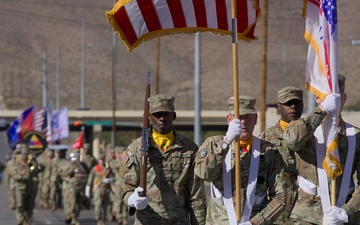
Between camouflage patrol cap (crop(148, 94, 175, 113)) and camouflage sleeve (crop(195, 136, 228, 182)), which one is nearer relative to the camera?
camouflage sleeve (crop(195, 136, 228, 182))

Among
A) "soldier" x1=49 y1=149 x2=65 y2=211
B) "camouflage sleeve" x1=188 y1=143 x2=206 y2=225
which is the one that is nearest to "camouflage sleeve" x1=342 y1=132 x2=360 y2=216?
"camouflage sleeve" x1=188 y1=143 x2=206 y2=225

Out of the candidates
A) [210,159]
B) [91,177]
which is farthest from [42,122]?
[210,159]

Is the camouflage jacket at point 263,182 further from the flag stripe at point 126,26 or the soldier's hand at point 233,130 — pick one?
the flag stripe at point 126,26

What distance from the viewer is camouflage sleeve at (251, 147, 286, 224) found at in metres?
9.16

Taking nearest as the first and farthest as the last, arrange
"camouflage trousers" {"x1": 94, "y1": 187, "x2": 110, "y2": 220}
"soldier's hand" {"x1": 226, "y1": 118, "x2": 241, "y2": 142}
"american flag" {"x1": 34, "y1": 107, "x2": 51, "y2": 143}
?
"soldier's hand" {"x1": 226, "y1": 118, "x2": 241, "y2": 142} < "camouflage trousers" {"x1": 94, "y1": 187, "x2": 110, "y2": 220} < "american flag" {"x1": 34, "y1": 107, "x2": 51, "y2": 143}

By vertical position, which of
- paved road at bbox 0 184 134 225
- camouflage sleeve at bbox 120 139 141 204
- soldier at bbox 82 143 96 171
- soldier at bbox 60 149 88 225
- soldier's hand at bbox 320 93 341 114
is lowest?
paved road at bbox 0 184 134 225

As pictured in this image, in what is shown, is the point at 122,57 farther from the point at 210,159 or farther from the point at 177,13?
the point at 210,159

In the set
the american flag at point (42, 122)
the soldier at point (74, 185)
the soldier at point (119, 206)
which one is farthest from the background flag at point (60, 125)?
the soldier at point (119, 206)

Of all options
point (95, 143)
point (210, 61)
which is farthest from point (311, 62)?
point (210, 61)

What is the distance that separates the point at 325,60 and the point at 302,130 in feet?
2.58

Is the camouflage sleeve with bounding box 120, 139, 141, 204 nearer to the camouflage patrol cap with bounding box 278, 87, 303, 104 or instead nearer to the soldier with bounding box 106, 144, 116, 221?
the camouflage patrol cap with bounding box 278, 87, 303, 104

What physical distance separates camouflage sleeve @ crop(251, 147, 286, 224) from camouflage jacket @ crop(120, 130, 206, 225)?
95 centimetres

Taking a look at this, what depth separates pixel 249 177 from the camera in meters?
9.20

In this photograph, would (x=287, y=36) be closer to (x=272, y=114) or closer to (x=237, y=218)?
(x=272, y=114)
